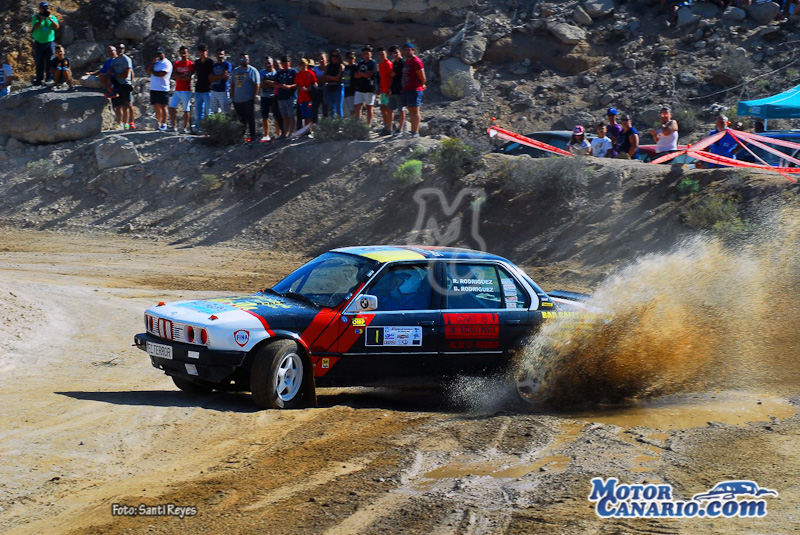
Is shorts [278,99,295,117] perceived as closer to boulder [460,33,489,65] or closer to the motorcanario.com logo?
boulder [460,33,489,65]

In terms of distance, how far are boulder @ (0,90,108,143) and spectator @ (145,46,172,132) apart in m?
1.82

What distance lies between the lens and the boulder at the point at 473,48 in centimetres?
2975

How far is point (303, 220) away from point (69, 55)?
13.3 m

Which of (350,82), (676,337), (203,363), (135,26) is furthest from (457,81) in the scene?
(203,363)

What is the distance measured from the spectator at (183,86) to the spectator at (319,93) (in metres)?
2.97

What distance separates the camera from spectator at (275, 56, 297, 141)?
805 inches

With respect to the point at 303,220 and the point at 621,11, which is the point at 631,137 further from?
the point at 621,11

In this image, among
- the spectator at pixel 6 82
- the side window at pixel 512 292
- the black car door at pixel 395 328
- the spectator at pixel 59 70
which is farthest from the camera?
the spectator at pixel 6 82

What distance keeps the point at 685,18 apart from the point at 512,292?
24.7m

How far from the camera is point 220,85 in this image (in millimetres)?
21688

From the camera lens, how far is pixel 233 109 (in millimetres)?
22828

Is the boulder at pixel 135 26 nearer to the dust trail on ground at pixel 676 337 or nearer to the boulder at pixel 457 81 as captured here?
the boulder at pixel 457 81

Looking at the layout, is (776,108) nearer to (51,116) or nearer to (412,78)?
(412,78)

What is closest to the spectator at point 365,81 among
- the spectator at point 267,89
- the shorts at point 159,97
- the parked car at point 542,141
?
the spectator at point 267,89
